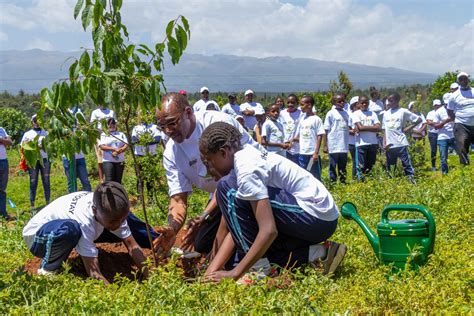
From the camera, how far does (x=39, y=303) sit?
308 cm

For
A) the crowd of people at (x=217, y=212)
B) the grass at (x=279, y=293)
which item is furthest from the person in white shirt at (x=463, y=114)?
the crowd of people at (x=217, y=212)

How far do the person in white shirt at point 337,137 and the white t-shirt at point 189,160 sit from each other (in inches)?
227

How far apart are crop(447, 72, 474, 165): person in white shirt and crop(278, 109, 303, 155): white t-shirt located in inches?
109

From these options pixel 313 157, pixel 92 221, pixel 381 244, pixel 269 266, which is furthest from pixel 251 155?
pixel 313 157

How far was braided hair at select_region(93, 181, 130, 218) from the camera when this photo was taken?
14.0ft

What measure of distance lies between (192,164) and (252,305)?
2.11 metres

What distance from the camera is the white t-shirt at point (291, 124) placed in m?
11.0

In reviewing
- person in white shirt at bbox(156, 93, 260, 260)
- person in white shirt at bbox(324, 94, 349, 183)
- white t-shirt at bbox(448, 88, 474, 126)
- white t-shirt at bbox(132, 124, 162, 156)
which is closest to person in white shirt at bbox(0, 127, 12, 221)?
white t-shirt at bbox(132, 124, 162, 156)

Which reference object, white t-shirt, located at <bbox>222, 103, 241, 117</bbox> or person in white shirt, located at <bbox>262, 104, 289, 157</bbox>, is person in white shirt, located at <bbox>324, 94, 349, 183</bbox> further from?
white t-shirt, located at <bbox>222, 103, 241, 117</bbox>

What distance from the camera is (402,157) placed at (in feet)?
33.7

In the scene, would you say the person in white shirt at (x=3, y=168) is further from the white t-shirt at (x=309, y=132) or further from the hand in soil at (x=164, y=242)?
the hand in soil at (x=164, y=242)

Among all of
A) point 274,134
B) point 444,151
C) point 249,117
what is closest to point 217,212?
point 274,134

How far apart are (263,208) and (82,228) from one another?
1.54 m

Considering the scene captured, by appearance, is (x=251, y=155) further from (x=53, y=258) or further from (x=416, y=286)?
(x=53, y=258)
